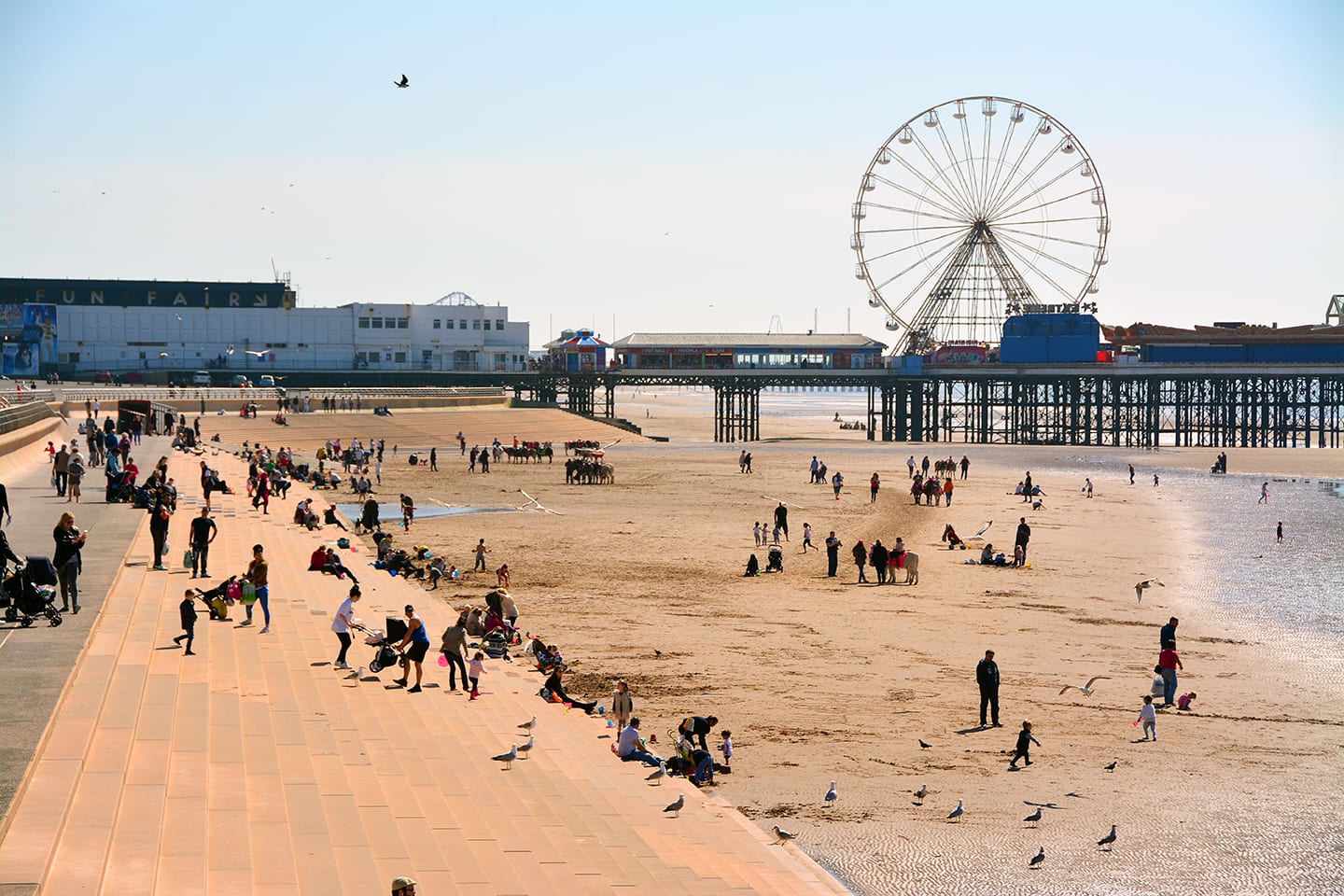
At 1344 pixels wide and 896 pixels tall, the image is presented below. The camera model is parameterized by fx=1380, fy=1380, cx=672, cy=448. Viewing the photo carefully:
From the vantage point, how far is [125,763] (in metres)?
11.3

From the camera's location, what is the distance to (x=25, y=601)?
15.8 metres

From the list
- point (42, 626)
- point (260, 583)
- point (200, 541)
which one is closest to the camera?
point (42, 626)

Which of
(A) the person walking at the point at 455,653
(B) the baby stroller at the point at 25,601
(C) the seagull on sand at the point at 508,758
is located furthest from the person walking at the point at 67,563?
(C) the seagull on sand at the point at 508,758

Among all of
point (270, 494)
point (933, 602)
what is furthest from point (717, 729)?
point (270, 494)

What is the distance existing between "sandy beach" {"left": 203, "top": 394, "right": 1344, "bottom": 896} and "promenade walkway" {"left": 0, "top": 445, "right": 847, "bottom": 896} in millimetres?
1392

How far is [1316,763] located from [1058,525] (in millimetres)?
23709

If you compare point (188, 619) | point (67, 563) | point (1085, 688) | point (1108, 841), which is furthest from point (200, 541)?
point (1108, 841)

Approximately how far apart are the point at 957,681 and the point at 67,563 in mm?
11466

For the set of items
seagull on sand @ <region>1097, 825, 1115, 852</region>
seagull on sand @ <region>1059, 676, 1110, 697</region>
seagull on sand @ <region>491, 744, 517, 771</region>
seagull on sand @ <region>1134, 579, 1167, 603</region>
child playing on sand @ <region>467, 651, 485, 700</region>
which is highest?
child playing on sand @ <region>467, 651, 485, 700</region>

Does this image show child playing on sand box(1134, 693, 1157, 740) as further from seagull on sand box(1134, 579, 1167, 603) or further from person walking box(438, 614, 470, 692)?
seagull on sand box(1134, 579, 1167, 603)

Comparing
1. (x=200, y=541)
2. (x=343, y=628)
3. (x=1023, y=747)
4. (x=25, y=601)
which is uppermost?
(x=200, y=541)

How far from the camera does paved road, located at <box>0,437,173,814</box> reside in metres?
11.2

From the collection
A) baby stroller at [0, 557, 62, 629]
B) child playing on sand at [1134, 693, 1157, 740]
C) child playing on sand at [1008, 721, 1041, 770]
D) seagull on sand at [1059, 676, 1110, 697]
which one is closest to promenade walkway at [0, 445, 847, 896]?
baby stroller at [0, 557, 62, 629]

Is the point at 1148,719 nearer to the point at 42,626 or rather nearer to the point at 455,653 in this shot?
the point at 455,653
